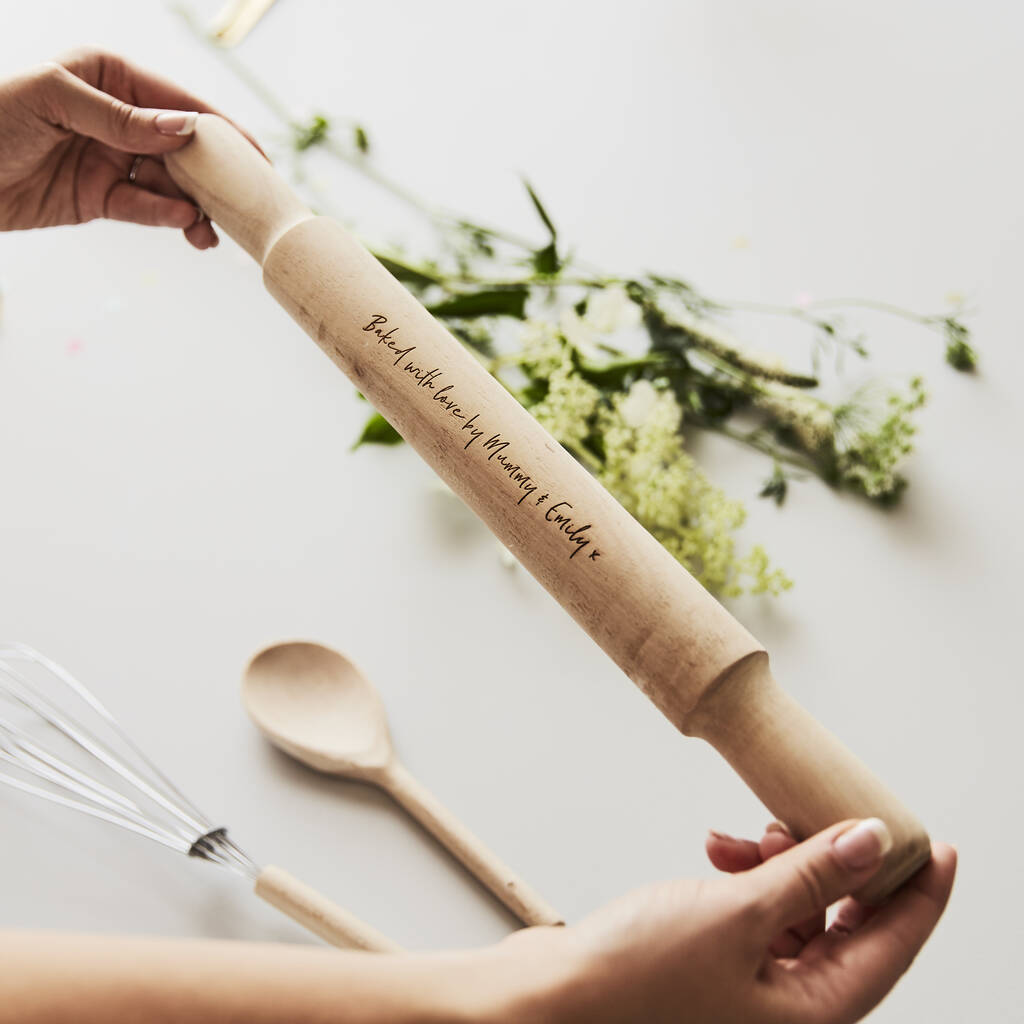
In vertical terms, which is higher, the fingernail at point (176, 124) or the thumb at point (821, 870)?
the fingernail at point (176, 124)

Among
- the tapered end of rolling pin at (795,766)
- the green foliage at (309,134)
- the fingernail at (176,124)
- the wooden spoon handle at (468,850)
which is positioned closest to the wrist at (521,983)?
the tapered end of rolling pin at (795,766)

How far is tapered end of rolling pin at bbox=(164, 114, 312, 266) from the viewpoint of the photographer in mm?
463

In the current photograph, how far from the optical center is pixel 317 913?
54 cm

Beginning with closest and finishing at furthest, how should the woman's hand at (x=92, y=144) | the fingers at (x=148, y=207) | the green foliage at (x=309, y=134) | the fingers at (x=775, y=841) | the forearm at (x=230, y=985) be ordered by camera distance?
the forearm at (x=230, y=985) → the fingers at (x=775, y=841) → the woman's hand at (x=92, y=144) → the fingers at (x=148, y=207) → the green foliage at (x=309, y=134)

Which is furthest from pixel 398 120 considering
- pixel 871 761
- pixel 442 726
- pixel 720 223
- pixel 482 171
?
pixel 871 761

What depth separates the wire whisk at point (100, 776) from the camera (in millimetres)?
551

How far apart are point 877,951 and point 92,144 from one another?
704mm

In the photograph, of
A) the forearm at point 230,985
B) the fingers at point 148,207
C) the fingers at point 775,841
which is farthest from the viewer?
the fingers at point 148,207

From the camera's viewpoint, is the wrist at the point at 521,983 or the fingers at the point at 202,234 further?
the fingers at the point at 202,234

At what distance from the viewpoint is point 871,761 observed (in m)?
0.62

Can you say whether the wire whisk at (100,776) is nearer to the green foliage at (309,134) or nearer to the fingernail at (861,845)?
the fingernail at (861,845)

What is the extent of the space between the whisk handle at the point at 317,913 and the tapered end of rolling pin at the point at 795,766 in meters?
0.28

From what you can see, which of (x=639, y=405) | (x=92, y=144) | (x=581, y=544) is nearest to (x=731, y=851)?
(x=581, y=544)

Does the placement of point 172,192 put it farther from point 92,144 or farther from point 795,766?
point 795,766
